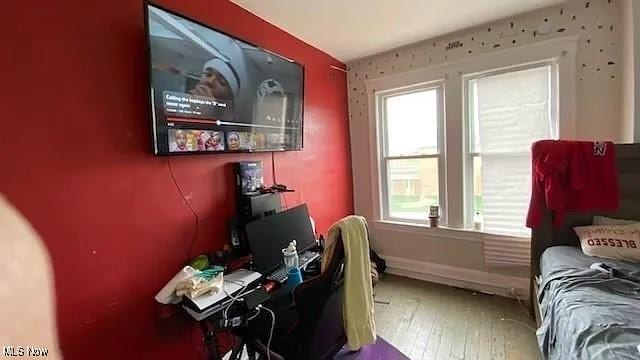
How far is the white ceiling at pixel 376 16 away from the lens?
214 cm

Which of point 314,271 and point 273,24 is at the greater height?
point 273,24

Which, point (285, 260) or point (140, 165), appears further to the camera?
point (285, 260)

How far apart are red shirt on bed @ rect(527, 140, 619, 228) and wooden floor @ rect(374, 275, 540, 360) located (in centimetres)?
80

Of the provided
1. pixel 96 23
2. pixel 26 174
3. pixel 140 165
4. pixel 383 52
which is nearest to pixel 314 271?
pixel 140 165

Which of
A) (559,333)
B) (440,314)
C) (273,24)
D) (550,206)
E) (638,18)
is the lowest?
(440,314)

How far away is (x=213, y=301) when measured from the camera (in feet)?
4.61

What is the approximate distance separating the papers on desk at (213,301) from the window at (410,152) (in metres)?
2.17

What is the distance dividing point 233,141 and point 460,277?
256cm

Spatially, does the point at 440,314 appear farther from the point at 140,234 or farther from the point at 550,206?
the point at 140,234

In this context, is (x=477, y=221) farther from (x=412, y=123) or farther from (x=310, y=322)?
(x=310, y=322)

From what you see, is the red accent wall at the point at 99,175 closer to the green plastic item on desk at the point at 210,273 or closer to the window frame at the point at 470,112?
the green plastic item on desk at the point at 210,273

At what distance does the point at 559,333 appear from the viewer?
1.36m

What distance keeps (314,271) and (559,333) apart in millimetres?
1291

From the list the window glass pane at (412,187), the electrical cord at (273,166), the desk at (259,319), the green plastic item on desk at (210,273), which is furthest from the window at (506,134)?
the green plastic item on desk at (210,273)
